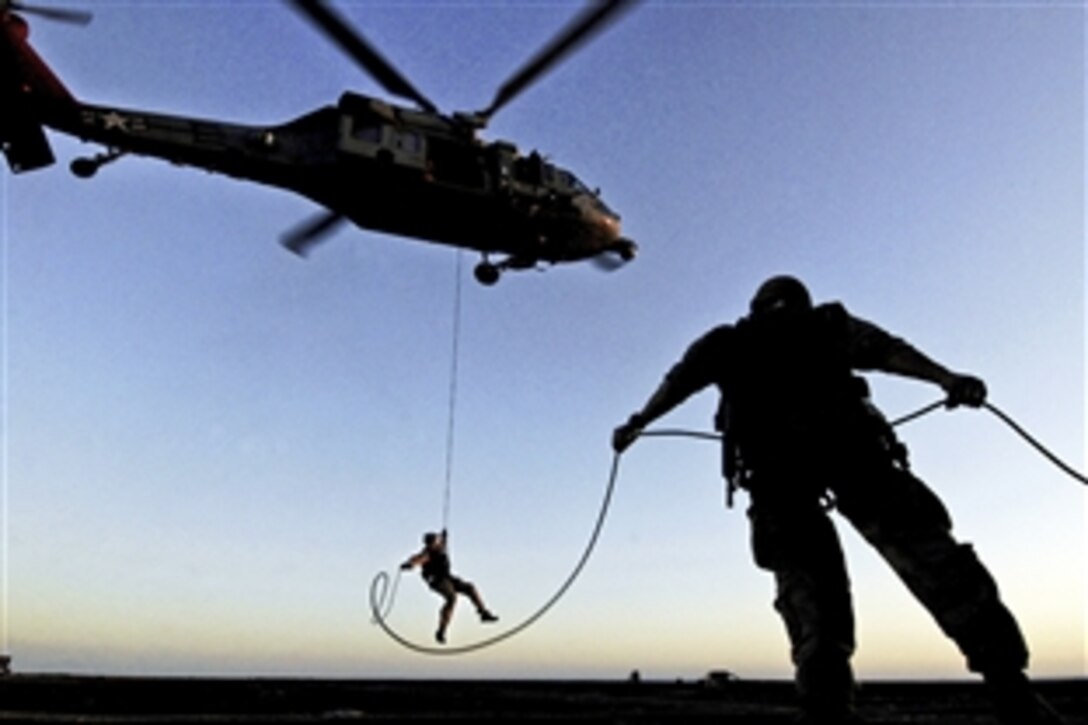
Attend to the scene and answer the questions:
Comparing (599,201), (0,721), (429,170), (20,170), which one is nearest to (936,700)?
(0,721)

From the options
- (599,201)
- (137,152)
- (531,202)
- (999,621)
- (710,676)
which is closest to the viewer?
(999,621)

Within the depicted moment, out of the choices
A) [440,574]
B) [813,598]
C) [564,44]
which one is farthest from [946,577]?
[440,574]

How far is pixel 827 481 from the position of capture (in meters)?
4.32

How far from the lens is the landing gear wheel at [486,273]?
1923 cm

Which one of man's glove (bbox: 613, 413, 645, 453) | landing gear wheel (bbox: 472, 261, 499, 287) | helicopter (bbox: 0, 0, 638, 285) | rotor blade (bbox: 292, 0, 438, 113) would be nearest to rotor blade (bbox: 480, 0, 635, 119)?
rotor blade (bbox: 292, 0, 438, 113)

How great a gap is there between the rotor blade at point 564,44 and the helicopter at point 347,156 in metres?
9.58

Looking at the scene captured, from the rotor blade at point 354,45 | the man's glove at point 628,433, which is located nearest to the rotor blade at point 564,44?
the rotor blade at point 354,45

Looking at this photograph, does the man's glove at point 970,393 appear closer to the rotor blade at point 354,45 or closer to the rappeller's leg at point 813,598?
the rappeller's leg at point 813,598

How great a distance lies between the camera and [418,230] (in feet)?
57.1

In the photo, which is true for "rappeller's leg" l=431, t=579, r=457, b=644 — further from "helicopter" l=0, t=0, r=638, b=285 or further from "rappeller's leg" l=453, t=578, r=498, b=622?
"helicopter" l=0, t=0, r=638, b=285

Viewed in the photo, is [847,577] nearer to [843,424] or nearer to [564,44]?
[843,424]

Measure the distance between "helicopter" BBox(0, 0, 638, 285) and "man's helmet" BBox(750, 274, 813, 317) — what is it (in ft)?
39.3

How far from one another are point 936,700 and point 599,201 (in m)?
15.4

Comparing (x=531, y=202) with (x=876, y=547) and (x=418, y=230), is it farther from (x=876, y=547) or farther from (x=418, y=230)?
(x=876, y=547)
